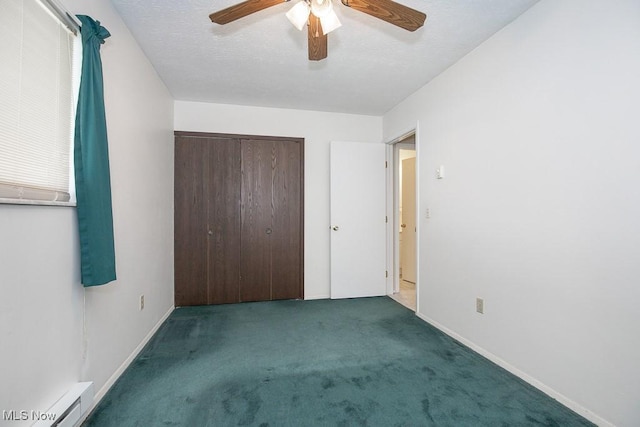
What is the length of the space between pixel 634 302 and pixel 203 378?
2.46 m

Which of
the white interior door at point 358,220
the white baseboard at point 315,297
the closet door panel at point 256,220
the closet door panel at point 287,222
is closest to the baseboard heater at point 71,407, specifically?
the closet door panel at point 256,220

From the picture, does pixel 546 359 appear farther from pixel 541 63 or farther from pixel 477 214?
pixel 541 63

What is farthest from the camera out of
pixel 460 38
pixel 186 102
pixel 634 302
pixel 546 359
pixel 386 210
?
pixel 386 210

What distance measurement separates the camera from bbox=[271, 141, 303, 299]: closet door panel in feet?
12.1

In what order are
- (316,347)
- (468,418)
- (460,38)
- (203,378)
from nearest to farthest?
(468,418), (203,378), (460,38), (316,347)

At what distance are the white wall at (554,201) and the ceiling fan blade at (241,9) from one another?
1.65 metres

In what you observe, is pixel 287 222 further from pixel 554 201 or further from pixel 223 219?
pixel 554 201

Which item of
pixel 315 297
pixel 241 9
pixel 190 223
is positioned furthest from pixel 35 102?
pixel 315 297

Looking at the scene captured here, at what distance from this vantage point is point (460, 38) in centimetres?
221

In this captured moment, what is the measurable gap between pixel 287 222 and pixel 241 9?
2.55m

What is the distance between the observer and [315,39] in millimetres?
1678

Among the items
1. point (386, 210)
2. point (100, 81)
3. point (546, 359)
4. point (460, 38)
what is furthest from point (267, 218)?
point (546, 359)

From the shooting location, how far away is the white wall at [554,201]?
1.42m

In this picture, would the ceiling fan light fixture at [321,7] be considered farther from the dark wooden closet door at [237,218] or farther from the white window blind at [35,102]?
the dark wooden closet door at [237,218]
